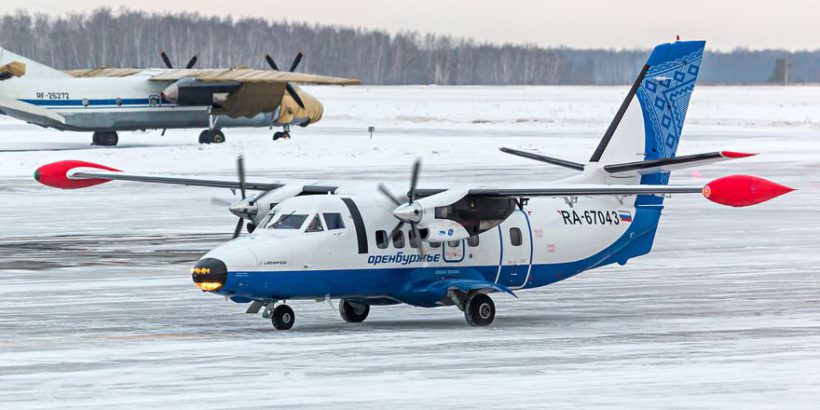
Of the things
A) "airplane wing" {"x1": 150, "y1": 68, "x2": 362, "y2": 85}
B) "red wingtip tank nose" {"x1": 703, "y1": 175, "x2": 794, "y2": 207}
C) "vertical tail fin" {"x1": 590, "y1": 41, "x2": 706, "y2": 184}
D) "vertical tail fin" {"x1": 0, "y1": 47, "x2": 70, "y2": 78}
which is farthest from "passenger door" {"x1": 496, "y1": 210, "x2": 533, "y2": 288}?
"vertical tail fin" {"x1": 0, "y1": 47, "x2": 70, "y2": 78}

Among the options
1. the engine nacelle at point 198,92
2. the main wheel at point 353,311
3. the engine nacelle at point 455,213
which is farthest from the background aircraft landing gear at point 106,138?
the engine nacelle at point 455,213

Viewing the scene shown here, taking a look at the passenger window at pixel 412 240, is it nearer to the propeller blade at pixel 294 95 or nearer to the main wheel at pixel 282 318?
the main wheel at pixel 282 318

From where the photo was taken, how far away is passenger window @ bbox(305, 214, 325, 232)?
58.7 ft

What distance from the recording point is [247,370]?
1512cm

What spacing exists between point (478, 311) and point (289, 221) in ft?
10.4

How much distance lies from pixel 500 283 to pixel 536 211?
1.30m

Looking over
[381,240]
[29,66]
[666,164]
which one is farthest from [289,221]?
[29,66]

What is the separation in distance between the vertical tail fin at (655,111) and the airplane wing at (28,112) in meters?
39.1

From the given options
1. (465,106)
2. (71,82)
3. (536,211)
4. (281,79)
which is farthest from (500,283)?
(465,106)

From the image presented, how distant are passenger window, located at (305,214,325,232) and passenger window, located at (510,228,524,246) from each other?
3.29 m

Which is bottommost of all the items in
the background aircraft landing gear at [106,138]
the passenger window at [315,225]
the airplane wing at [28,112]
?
the background aircraft landing gear at [106,138]

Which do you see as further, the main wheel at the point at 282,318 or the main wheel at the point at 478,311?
the main wheel at the point at 478,311

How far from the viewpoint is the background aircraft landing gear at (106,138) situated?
59.6 meters

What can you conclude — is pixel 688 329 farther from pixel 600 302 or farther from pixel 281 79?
pixel 281 79
